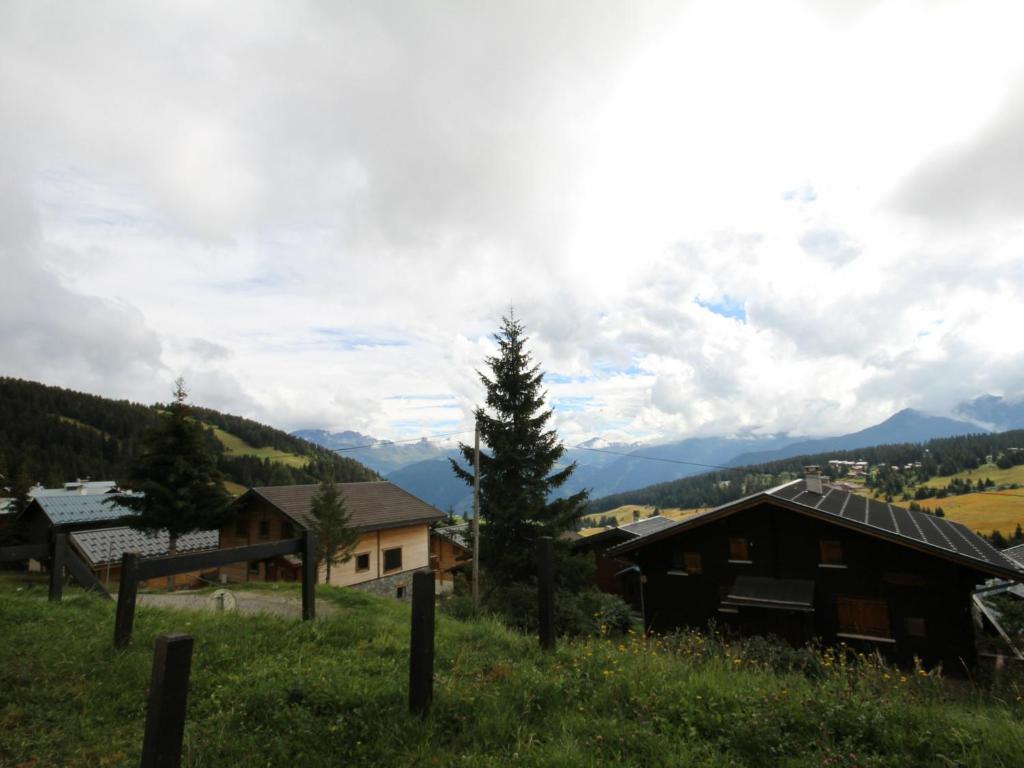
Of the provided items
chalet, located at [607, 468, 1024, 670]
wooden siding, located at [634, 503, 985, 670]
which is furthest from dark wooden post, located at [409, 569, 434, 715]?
chalet, located at [607, 468, 1024, 670]

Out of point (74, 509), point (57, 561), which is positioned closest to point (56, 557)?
point (57, 561)

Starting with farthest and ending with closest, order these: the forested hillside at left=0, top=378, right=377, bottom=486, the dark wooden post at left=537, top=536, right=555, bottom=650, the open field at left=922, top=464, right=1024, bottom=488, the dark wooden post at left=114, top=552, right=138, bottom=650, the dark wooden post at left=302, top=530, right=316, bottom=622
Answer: the open field at left=922, top=464, right=1024, bottom=488, the forested hillside at left=0, top=378, right=377, bottom=486, the dark wooden post at left=302, top=530, right=316, bottom=622, the dark wooden post at left=537, top=536, right=555, bottom=650, the dark wooden post at left=114, top=552, right=138, bottom=650

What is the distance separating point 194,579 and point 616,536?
3108 cm

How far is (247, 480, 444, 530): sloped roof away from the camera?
35.2m

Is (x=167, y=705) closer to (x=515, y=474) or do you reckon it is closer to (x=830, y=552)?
(x=515, y=474)

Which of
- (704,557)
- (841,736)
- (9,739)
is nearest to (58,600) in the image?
(9,739)

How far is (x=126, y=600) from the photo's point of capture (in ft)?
20.0

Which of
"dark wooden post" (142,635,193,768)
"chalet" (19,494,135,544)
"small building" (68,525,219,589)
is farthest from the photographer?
"chalet" (19,494,135,544)

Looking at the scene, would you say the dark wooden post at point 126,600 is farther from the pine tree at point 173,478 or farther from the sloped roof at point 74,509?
the sloped roof at point 74,509

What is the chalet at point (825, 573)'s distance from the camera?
18062 millimetres

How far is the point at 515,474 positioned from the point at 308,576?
15.4 m

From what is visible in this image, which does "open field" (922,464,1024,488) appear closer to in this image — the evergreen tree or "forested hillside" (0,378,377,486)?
the evergreen tree

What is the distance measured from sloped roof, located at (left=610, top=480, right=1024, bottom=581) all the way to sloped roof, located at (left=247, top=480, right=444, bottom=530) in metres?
20.4

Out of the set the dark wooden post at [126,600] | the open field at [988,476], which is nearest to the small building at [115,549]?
the dark wooden post at [126,600]
